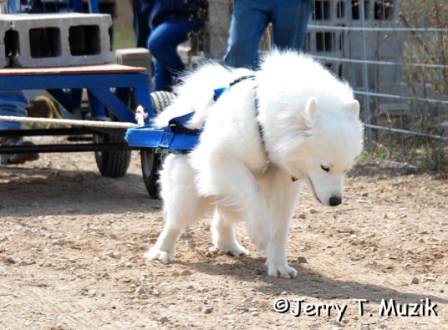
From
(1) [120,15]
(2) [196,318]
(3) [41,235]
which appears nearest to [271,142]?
(2) [196,318]

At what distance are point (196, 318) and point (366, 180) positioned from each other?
13.3 feet

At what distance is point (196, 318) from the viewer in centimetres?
463

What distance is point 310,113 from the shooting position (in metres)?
4.98

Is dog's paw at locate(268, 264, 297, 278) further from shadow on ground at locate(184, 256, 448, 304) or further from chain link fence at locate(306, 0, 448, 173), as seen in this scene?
chain link fence at locate(306, 0, 448, 173)

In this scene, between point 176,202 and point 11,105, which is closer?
point 176,202

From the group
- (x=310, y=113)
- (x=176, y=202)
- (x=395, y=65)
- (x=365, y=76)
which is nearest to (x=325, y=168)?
(x=310, y=113)

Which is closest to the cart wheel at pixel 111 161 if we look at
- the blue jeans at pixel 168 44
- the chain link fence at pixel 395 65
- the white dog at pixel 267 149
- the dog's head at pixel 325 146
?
the blue jeans at pixel 168 44

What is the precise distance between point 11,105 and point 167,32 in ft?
6.85

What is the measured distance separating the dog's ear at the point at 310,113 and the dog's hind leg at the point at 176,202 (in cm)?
83

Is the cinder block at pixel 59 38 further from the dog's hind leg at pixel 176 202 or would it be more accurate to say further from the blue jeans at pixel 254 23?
the dog's hind leg at pixel 176 202

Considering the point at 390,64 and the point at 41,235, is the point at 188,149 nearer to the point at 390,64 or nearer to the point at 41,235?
the point at 41,235

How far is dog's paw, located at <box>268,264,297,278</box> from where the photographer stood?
5410 mm

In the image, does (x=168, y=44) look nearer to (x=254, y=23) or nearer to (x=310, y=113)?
(x=254, y=23)

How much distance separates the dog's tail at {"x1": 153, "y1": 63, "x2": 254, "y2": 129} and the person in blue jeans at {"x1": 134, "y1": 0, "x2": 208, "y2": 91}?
11.3 feet
